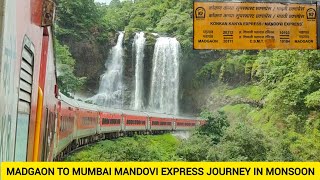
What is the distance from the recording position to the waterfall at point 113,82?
376cm

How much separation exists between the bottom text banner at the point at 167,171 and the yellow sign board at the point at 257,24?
86cm

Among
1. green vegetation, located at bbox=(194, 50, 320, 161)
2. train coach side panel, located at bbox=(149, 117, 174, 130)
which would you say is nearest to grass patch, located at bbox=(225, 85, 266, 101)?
green vegetation, located at bbox=(194, 50, 320, 161)

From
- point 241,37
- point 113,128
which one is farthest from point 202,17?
point 113,128

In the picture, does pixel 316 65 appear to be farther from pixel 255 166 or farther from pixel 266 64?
pixel 255 166

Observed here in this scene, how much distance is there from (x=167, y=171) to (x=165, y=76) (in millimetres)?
2313

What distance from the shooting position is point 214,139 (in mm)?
3277

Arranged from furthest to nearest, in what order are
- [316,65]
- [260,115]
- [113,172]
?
[260,115], [316,65], [113,172]

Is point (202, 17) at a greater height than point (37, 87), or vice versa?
point (202, 17)

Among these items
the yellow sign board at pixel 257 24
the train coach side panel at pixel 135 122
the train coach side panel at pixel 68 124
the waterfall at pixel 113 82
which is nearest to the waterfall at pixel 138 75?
the waterfall at pixel 113 82

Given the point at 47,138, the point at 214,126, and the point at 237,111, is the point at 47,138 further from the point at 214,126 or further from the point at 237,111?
the point at 237,111

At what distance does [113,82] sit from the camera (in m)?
3.92

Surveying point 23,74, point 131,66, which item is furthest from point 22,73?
point 131,66

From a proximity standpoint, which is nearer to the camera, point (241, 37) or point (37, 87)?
point (37, 87)

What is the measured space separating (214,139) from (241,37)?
1.15 m
